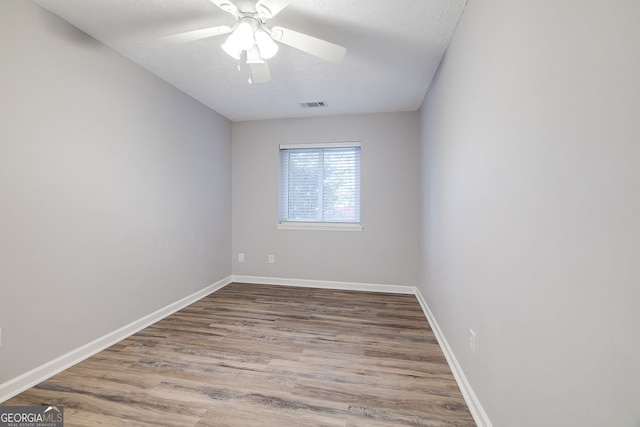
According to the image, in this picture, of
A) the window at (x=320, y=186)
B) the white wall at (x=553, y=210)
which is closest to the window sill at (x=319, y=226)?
the window at (x=320, y=186)

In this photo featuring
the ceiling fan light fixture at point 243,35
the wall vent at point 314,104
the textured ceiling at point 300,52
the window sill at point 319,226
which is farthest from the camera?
the window sill at point 319,226

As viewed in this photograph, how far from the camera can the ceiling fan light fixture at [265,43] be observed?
1677 millimetres

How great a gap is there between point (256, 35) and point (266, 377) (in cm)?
220

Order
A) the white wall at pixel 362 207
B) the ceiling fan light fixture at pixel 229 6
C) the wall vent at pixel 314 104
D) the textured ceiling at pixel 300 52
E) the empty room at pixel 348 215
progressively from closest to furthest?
the empty room at pixel 348 215
the ceiling fan light fixture at pixel 229 6
the textured ceiling at pixel 300 52
the wall vent at pixel 314 104
the white wall at pixel 362 207

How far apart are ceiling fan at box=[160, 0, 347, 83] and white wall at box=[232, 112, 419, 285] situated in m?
2.01

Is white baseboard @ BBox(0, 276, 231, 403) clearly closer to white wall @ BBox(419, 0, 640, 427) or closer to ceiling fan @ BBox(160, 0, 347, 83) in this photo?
ceiling fan @ BBox(160, 0, 347, 83)

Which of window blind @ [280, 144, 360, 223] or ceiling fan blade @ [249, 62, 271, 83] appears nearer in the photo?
ceiling fan blade @ [249, 62, 271, 83]

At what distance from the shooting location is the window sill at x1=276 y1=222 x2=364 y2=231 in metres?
3.83

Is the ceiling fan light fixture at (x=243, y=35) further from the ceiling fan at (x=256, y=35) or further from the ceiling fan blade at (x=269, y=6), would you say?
the ceiling fan blade at (x=269, y=6)

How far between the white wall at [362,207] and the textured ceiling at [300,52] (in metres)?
0.45

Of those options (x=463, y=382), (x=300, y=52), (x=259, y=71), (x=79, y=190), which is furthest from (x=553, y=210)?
(x=79, y=190)

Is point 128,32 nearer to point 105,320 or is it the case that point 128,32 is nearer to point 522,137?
point 105,320

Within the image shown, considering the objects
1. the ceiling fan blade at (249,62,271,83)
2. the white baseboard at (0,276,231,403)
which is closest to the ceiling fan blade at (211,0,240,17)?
the ceiling fan blade at (249,62,271,83)

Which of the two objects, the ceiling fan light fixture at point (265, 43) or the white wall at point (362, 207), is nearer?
the ceiling fan light fixture at point (265, 43)
